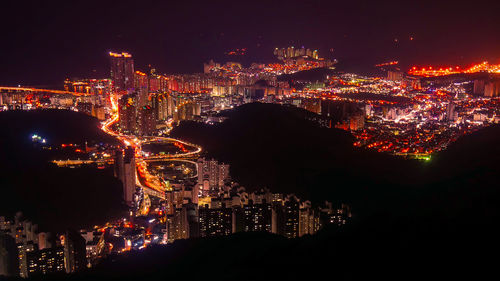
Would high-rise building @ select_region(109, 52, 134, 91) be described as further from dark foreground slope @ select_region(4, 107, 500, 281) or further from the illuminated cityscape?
dark foreground slope @ select_region(4, 107, 500, 281)

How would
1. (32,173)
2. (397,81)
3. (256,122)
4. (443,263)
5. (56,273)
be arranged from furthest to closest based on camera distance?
1. (397,81)
2. (256,122)
3. (32,173)
4. (56,273)
5. (443,263)

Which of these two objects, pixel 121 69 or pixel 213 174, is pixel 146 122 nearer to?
pixel 213 174

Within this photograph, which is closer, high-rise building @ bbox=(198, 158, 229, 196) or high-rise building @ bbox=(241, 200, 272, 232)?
high-rise building @ bbox=(241, 200, 272, 232)

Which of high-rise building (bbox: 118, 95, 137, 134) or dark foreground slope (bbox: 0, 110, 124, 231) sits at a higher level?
high-rise building (bbox: 118, 95, 137, 134)

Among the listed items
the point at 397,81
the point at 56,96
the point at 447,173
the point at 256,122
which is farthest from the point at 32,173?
the point at 397,81

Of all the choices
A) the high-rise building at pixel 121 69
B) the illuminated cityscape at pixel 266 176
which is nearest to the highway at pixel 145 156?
the illuminated cityscape at pixel 266 176

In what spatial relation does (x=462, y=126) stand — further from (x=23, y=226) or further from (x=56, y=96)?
(x=56, y=96)

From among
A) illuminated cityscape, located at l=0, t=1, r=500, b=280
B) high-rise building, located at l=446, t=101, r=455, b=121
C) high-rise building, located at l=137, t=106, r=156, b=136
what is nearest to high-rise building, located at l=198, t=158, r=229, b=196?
illuminated cityscape, located at l=0, t=1, r=500, b=280
